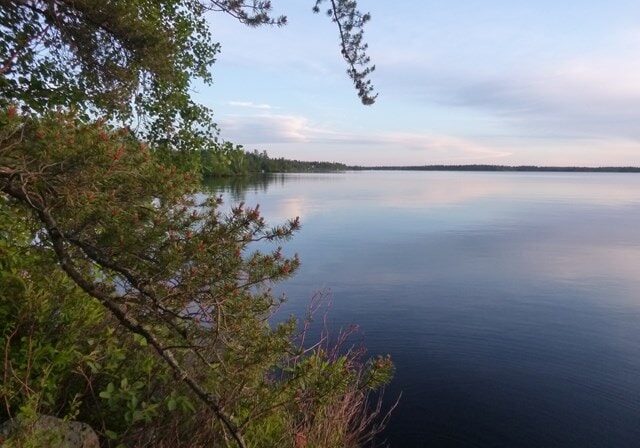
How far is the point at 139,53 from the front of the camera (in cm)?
593

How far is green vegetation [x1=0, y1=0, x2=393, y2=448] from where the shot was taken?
308 cm

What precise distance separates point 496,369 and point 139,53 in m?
8.73

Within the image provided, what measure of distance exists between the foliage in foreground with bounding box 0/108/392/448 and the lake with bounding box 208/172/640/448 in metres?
4.61

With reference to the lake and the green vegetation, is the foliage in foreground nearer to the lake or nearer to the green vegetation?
the green vegetation

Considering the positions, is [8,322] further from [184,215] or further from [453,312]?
[453,312]

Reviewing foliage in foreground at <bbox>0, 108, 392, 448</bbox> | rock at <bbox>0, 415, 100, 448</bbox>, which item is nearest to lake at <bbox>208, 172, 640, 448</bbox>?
foliage in foreground at <bbox>0, 108, 392, 448</bbox>

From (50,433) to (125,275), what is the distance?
1.43 meters

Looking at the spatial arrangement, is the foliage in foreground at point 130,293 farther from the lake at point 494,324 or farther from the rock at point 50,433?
the lake at point 494,324

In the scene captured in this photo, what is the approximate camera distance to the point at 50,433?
12.1ft

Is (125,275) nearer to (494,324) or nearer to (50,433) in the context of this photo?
(50,433)

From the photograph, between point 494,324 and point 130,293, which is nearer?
point 130,293

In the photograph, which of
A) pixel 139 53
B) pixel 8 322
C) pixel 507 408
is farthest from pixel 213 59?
pixel 507 408

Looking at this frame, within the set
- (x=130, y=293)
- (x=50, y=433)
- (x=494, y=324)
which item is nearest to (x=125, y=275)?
(x=130, y=293)

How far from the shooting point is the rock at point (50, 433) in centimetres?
347
